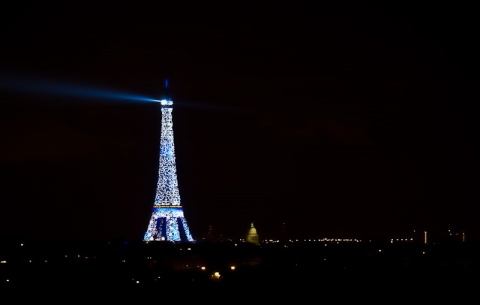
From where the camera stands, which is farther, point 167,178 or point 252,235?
point 252,235

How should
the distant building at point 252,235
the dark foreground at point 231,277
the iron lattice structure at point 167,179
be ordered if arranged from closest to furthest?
1. the dark foreground at point 231,277
2. the iron lattice structure at point 167,179
3. the distant building at point 252,235

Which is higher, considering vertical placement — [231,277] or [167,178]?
[167,178]

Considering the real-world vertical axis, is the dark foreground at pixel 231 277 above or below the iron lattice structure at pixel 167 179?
below

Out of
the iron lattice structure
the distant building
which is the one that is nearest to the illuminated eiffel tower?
the iron lattice structure

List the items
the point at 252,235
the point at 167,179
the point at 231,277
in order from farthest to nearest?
the point at 252,235
the point at 167,179
the point at 231,277

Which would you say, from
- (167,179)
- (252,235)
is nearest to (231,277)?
(167,179)

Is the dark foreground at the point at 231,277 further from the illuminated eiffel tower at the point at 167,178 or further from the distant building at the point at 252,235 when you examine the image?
the distant building at the point at 252,235

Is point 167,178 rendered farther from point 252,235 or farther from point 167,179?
point 252,235

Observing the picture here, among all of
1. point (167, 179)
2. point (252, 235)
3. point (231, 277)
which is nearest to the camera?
point (231, 277)

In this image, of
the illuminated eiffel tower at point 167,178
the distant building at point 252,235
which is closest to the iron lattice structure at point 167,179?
the illuminated eiffel tower at point 167,178
